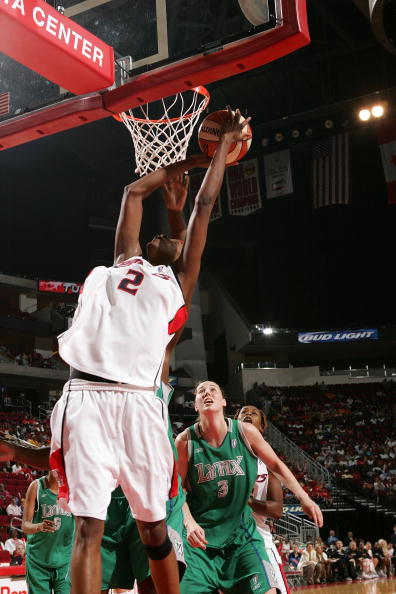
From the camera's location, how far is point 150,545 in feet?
9.02

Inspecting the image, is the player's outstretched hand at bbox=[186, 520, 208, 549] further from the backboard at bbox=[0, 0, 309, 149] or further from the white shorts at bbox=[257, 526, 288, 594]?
the backboard at bbox=[0, 0, 309, 149]

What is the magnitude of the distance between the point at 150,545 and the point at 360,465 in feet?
77.9

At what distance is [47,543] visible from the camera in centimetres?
585

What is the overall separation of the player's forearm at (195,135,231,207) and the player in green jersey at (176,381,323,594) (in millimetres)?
1473

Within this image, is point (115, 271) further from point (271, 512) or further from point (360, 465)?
point (360, 465)

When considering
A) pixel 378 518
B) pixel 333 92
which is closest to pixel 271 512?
pixel 378 518

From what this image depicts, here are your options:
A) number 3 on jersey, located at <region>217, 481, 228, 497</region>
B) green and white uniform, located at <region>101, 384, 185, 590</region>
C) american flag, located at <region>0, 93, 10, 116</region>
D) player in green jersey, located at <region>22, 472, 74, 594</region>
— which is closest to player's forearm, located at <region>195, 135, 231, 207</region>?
green and white uniform, located at <region>101, 384, 185, 590</region>

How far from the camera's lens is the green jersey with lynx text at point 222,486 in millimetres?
4219

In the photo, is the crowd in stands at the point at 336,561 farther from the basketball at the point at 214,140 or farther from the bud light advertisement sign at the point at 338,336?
the bud light advertisement sign at the point at 338,336

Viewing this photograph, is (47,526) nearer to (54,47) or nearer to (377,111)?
(54,47)

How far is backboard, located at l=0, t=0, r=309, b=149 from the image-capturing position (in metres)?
5.02

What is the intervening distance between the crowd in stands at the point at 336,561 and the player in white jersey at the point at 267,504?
11.5 meters

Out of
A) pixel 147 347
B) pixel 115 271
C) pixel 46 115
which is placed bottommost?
pixel 147 347

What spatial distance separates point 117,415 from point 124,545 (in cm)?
138
